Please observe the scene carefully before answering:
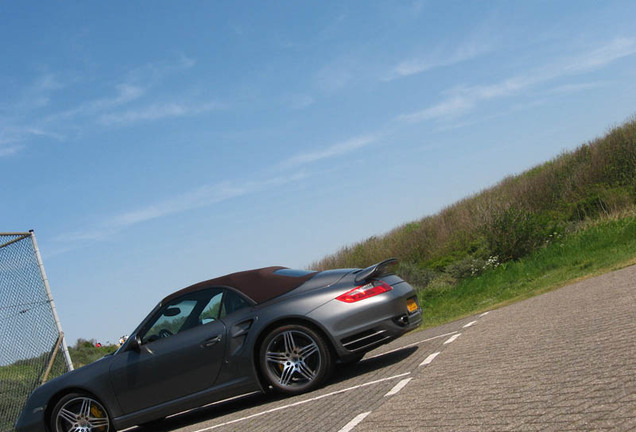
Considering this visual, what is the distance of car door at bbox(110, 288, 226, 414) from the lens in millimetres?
7676

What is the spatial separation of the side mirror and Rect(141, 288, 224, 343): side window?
71mm

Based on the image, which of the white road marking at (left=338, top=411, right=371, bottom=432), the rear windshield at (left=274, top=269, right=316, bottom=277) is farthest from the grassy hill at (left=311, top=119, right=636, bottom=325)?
the white road marking at (left=338, top=411, right=371, bottom=432)

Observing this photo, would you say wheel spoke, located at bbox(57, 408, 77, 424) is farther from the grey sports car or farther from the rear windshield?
the rear windshield

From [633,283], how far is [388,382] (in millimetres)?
4730

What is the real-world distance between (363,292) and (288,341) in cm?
93

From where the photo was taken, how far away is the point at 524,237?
69.9ft

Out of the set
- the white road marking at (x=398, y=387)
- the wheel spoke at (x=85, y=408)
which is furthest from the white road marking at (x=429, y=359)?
the wheel spoke at (x=85, y=408)

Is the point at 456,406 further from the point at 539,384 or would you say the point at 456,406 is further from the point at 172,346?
the point at 172,346

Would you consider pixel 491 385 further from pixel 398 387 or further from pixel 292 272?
pixel 292 272

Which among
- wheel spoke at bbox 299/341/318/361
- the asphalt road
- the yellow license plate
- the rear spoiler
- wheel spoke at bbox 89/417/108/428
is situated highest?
the rear spoiler

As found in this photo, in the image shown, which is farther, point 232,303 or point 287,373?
point 232,303

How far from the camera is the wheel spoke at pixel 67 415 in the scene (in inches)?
321

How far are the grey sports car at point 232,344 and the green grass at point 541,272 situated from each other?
6542mm

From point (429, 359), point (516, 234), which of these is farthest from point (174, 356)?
point (516, 234)
